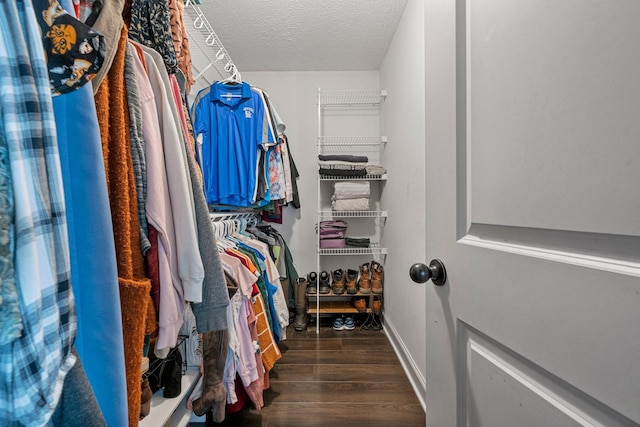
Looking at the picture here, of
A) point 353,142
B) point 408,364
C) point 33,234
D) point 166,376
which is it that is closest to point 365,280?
point 408,364

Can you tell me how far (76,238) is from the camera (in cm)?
41

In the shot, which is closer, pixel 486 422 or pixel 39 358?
pixel 39 358

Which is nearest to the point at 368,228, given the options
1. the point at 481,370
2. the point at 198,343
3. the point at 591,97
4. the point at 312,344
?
the point at 312,344

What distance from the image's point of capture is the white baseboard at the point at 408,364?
1.43m

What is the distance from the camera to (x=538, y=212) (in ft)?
1.30

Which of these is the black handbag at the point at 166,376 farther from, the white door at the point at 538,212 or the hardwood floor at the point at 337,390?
the white door at the point at 538,212

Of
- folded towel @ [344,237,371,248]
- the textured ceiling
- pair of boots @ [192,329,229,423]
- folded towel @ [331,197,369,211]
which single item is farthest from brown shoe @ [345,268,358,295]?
the textured ceiling

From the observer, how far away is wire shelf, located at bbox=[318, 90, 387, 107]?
254 cm

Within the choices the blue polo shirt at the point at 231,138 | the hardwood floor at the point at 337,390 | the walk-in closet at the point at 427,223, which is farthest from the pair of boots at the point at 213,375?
the blue polo shirt at the point at 231,138

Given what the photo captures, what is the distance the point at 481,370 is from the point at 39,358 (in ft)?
2.17

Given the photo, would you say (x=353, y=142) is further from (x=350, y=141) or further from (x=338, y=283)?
(x=338, y=283)

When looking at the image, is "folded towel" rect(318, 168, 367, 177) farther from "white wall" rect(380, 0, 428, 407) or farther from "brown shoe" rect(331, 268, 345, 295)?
"brown shoe" rect(331, 268, 345, 295)

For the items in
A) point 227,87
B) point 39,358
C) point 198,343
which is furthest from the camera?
point 227,87

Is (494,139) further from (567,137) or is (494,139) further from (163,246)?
(163,246)
